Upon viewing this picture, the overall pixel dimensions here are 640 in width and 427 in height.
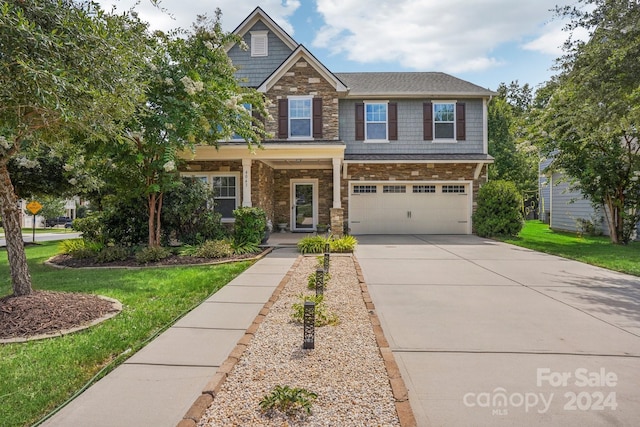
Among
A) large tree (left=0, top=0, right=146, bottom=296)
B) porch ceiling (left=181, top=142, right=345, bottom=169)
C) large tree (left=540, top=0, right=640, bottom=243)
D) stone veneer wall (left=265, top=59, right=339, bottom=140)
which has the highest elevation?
stone veneer wall (left=265, top=59, right=339, bottom=140)

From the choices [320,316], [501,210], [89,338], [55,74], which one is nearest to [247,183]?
[320,316]

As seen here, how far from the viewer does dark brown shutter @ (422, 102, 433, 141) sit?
15.7 m

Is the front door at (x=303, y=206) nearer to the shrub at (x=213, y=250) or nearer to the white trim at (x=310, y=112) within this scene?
the white trim at (x=310, y=112)

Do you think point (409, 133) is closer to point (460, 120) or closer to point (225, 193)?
point (460, 120)

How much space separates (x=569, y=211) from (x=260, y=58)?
1717cm

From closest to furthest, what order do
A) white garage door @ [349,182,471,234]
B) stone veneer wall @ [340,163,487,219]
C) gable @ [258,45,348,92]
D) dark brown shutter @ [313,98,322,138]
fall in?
gable @ [258,45,348,92]
dark brown shutter @ [313,98,322,138]
stone veneer wall @ [340,163,487,219]
white garage door @ [349,182,471,234]

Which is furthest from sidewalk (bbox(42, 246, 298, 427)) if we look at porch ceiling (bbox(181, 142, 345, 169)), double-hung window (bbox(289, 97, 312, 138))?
double-hung window (bbox(289, 97, 312, 138))

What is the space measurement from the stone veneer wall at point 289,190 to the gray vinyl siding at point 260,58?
400 cm

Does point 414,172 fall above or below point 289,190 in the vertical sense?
above

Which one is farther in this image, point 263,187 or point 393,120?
point 393,120

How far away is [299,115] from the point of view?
14.8 m

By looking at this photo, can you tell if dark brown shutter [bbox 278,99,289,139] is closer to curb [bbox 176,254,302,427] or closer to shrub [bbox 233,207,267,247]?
shrub [bbox 233,207,267,247]

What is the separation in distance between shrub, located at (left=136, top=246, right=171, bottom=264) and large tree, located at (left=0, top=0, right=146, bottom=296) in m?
4.24

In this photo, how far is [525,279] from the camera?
24.2ft
